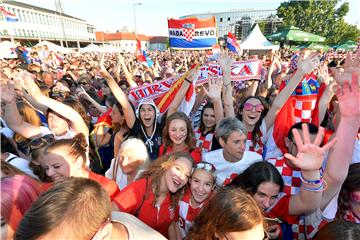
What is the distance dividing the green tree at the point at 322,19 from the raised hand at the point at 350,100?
3670cm

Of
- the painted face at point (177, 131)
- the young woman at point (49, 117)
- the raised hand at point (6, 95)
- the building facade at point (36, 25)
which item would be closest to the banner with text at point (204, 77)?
the painted face at point (177, 131)

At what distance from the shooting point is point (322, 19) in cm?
3678

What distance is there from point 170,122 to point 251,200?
154cm

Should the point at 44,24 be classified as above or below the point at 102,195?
above

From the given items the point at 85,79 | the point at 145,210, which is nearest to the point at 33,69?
the point at 85,79

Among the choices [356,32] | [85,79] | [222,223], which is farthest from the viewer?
[356,32]

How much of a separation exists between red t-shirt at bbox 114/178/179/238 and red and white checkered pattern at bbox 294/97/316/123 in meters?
2.07

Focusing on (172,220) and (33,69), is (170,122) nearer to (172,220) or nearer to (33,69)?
(172,220)

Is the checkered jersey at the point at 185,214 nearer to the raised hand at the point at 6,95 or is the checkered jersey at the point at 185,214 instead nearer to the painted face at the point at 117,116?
→ the painted face at the point at 117,116

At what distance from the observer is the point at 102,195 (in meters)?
1.21

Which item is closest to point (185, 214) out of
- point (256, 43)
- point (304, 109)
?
point (304, 109)

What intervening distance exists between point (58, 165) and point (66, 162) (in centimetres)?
6

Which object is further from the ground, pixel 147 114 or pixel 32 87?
pixel 32 87

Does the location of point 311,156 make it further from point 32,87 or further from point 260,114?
point 32,87
